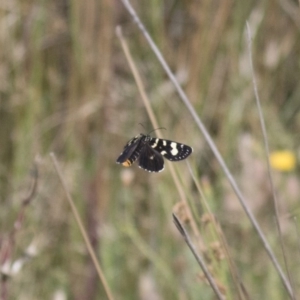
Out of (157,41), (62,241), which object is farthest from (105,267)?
(157,41)

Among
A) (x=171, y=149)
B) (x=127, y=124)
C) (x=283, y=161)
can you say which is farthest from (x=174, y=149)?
(x=127, y=124)

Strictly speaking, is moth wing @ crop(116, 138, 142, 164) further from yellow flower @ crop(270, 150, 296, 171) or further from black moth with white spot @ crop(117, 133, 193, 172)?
yellow flower @ crop(270, 150, 296, 171)

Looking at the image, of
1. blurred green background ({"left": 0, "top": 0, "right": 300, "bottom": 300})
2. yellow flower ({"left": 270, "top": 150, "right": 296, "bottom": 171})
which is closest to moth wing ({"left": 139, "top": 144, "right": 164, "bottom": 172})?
blurred green background ({"left": 0, "top": 0, "right": 300, "bottom": 300})

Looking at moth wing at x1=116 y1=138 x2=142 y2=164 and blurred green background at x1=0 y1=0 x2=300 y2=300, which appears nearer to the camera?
moth wing at x1=116 y1=138 x2=142 y2=164

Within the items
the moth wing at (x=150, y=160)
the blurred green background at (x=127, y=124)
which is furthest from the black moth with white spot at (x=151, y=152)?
the blurred green background at (x=127, y=124)

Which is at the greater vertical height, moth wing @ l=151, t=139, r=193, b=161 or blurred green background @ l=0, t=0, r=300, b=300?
blurred green background @ l=0, t=0, r=300, b=300
